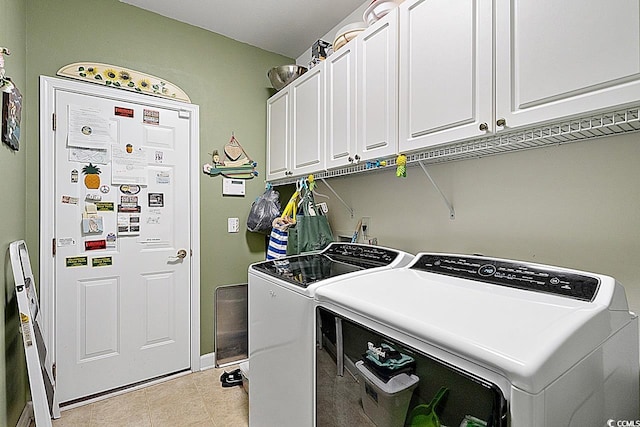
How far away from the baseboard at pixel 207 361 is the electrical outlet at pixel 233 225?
106 cm

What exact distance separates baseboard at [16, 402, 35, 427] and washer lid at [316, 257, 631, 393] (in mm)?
2020

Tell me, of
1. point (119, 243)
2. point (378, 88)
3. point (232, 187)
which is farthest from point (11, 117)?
point (378, 88)

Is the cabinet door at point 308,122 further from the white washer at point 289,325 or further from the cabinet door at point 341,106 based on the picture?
the white washer at point 289,325

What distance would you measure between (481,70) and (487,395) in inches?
43.5

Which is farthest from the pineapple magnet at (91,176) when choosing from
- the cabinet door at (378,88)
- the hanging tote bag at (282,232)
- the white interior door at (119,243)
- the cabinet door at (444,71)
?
the cabinet door at (444,71)

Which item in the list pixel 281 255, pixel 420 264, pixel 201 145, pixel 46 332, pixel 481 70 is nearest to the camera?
pixel 481 70

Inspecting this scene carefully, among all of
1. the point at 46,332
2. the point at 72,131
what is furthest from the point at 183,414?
the point at 72,131

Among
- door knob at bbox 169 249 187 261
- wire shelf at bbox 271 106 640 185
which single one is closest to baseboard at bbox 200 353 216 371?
door knob at bbox 169 249 187 261

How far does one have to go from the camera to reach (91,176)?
222 centimetres

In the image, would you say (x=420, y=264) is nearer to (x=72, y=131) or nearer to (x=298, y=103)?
(x=298, y=103)

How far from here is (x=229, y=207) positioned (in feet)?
9.25

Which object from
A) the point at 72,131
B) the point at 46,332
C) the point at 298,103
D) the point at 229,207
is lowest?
the point at 46,332

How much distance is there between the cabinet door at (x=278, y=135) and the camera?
261 centimetres

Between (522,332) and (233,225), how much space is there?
7.97ft
